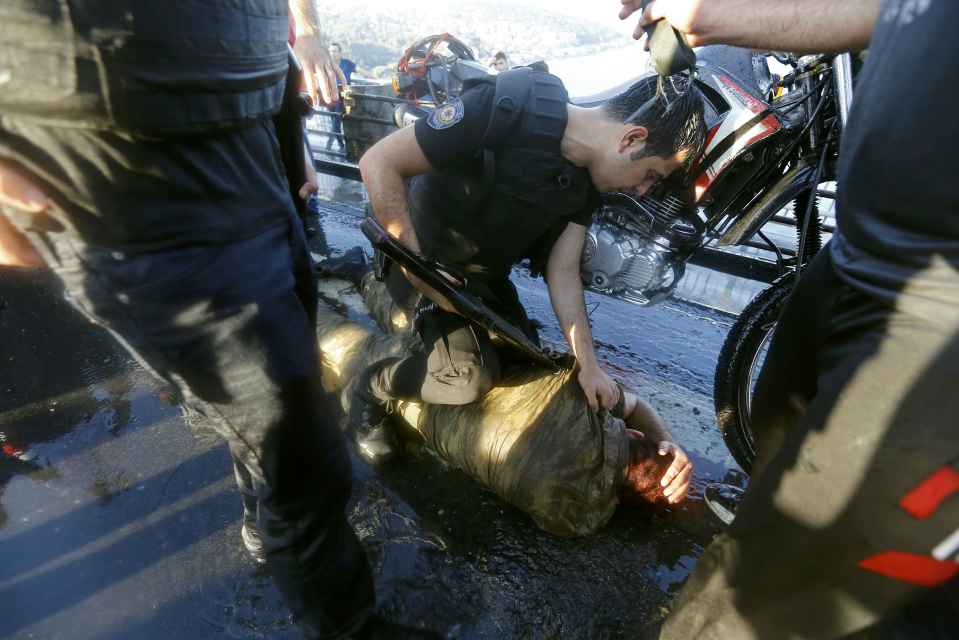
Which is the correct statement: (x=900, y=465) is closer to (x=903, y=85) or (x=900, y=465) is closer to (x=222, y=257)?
(x=903, y=85)

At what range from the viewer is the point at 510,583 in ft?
5.10

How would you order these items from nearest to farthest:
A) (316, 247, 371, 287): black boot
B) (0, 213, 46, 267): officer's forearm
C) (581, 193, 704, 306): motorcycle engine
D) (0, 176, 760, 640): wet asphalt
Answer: (0, 213, 46, 267): officer's forearm < (0, 176, 760, 640): wet asphalt < (581, 193, 704, 306): motorcycle engine < (316, 247, 371, 287): black boot

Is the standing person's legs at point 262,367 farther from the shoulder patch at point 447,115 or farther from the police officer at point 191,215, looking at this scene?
the shoulder patch at point 447,115

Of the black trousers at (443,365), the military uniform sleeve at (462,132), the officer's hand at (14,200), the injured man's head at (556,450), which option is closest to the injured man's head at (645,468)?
the injured man's head at (556,450)

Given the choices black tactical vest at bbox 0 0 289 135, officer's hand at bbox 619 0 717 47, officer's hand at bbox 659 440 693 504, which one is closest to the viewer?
black tactical vest at bbox 0 0 289 135

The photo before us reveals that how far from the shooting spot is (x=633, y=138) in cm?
176

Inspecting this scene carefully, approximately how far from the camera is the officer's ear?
174cm

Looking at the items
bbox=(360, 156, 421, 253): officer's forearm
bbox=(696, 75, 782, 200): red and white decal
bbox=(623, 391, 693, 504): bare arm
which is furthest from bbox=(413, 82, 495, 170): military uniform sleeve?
bbox=(623, 391, 693, 504): bare arm

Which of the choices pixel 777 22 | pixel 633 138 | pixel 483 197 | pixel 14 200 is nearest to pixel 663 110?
pixel 633 138

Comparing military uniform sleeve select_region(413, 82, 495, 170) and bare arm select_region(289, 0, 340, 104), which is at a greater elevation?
bare arm select_region(289, 0, 340, 104)

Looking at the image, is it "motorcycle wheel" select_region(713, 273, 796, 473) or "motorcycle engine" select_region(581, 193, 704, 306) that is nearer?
"motorcycle wheel" select_region(713, 273, 796, 473)

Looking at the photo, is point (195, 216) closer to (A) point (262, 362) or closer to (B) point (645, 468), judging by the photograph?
(A) point (262, 362)

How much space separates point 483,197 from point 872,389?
4.45 feet

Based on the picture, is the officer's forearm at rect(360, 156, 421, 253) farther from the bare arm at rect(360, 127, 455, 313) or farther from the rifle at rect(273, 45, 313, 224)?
the rifle at rect(273, 45, 313, 224)
